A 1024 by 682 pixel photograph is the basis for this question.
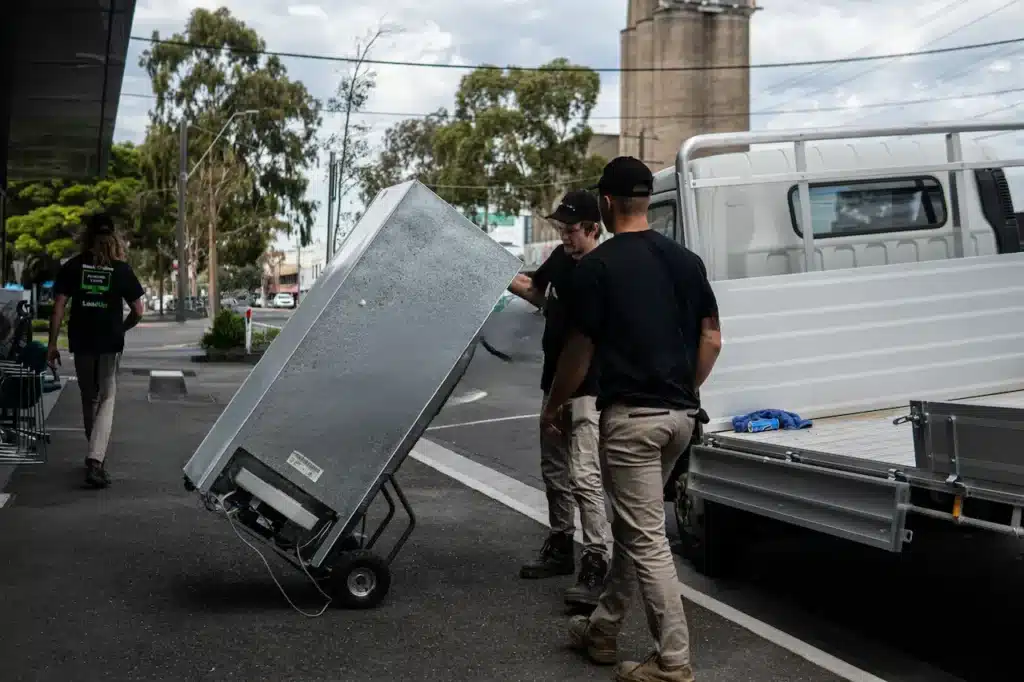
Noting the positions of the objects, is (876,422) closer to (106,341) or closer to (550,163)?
(106,341)

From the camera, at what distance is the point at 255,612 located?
5801 millimetres

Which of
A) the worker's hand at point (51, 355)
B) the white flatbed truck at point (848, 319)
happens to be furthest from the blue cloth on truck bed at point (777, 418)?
the worker's hand at point (51, 355)

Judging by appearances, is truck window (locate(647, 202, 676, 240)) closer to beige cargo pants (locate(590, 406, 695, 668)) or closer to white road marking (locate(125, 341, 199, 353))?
beige cargo pants (locate(590, 406, 695, 668))

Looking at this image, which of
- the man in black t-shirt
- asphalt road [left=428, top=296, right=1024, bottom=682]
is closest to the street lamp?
the man in black t-shirt

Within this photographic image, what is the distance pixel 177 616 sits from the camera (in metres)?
5.73

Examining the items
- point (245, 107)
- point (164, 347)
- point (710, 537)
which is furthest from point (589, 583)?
point (245, 107)

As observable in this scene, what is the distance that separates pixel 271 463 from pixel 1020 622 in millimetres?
3389

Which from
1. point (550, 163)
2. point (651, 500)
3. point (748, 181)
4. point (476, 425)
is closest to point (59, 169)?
point (476, 425)

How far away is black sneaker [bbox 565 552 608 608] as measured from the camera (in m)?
5.82

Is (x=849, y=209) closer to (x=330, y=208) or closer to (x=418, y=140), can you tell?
(x=330, y=208)

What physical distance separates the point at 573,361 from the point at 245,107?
51.4 metres

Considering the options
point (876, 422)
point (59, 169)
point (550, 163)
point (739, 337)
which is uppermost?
point (550, 163)

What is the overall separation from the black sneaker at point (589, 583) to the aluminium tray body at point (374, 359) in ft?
3.31

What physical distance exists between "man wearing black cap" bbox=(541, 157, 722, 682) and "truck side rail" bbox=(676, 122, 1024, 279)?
75.2 inches
